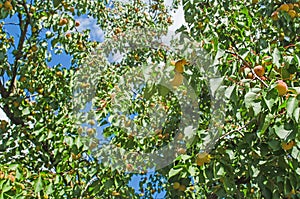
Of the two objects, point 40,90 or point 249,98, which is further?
point 40,90

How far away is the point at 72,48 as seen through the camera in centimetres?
389

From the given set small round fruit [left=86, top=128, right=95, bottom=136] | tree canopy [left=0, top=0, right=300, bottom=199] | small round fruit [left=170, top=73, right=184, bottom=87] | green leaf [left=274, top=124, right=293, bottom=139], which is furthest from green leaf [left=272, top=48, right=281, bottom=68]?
small round fruit [left=86, top=128, right=95, bottom=136]

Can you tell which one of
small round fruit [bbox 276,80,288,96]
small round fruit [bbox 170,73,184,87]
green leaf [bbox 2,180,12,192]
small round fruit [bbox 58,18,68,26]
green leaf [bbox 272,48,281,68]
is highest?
small round fruit [bbox 58,18,68,26]

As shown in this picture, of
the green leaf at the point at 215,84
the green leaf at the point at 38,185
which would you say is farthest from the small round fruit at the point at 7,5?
the green leaf at the point at 215,84

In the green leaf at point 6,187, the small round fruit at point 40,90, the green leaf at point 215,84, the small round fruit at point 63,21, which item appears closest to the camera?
the green leaf at point 215,84

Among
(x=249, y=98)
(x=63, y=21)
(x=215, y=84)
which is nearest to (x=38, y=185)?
(x=215, y=84)

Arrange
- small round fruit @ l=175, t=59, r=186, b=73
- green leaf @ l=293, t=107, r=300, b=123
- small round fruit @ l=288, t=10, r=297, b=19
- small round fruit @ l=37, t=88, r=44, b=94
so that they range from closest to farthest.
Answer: green leaf @ l=293, t=107, r=300, b=123, small round fruit @ l=175, t=59, r=186, b=73, small round fruit @ l=288, t=10, r=297, b=19, small round fruit @ l=37, t=88, r=44, b=94

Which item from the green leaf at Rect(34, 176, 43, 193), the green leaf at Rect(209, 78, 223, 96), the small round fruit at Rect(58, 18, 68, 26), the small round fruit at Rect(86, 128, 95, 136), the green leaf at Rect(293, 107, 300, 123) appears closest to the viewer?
the green leaf at Rect(293, 107, 300, 123)

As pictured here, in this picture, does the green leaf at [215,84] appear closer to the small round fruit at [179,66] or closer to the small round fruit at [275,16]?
the small round fruit at [179,66]

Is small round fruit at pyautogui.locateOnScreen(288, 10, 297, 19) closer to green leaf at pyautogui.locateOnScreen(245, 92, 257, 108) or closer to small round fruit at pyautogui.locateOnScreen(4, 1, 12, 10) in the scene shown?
green leaf at pyautogui.locateOnScreen(245, 92, 257, 108)

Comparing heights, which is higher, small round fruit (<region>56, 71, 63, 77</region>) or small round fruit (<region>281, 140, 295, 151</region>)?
small round fruit (<region>56, 71, 63, 77</region>)

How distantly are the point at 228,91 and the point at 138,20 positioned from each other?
381 centimetres

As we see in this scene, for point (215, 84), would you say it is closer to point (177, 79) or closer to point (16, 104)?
point (177, 79)

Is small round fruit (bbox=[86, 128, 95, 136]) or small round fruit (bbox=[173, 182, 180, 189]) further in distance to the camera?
small round fruit (bbox=[86, 128, 95, 136])
